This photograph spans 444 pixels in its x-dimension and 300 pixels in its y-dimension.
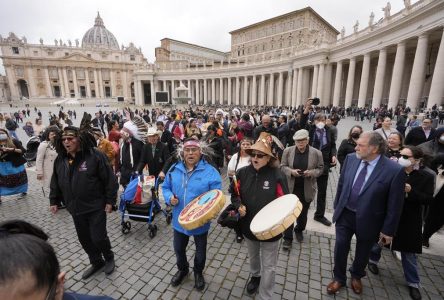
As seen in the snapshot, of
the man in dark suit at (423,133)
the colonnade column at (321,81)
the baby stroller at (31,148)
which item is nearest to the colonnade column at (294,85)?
the colonnade column at (321,81)

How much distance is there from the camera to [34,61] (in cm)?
8081

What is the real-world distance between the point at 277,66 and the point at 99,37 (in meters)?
97.4

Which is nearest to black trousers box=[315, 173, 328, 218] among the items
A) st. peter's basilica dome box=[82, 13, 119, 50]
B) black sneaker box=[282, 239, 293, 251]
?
black sneaker box=[282, 239, 293, 251]

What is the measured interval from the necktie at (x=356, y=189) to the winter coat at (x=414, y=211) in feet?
2.41

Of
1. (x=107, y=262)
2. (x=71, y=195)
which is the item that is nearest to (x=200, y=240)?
(x=107, y=262)

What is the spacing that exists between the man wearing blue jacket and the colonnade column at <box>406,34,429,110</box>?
2678cm

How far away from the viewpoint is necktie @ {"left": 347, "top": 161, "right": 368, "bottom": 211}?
2.97 metres

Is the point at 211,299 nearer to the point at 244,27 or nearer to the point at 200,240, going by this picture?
the point at 200,240

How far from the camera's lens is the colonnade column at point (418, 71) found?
2090 centimetres

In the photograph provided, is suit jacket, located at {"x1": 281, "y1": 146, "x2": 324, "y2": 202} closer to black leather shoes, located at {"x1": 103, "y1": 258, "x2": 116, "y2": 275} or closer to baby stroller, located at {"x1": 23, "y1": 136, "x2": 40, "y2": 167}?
black leather shoes, located at {"x1": 103, "y1": 258, "x2": 116, "y2": 275}

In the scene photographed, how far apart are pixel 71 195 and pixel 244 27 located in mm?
80509

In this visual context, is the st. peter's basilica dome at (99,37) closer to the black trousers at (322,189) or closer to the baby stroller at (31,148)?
the baby stroller at (31,148)

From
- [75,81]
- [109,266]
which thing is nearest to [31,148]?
[109,266]

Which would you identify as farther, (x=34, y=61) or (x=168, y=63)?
(x=34, y=61)
